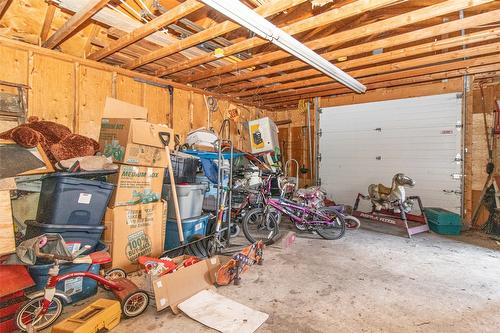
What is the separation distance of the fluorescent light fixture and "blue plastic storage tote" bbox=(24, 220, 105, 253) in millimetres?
2153

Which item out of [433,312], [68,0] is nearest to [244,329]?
[433,312]

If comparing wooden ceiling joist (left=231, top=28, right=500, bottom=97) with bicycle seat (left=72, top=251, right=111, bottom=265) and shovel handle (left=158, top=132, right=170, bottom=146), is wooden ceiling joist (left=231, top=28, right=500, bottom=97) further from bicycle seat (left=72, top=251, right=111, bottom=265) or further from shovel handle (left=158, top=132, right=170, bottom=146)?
bicycle seat (left=72, top=251, right=111, bottom=265)

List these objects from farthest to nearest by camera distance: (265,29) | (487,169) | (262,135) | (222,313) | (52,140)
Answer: (262,135) < (487,169) < (52,140) < (265,29) < (222,313)

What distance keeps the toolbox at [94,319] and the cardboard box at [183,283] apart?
0.29 metres

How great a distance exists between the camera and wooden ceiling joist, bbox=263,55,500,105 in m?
3.91

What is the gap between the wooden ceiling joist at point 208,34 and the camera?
2.40 meters

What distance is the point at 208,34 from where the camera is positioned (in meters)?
2.93

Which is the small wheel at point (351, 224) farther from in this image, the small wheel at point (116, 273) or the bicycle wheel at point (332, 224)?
the small wheel at point (116, 273)

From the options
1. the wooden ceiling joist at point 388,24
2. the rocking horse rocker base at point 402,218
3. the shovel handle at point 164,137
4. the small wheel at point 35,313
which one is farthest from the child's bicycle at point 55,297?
the rocking horse rocker base at point 402,218

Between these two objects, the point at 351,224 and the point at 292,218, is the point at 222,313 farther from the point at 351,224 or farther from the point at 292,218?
the point at 351,224

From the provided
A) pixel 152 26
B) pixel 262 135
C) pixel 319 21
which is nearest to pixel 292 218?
pixel 262 135

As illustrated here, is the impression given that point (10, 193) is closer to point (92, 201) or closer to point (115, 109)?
point (92, 201)

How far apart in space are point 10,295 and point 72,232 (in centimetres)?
60

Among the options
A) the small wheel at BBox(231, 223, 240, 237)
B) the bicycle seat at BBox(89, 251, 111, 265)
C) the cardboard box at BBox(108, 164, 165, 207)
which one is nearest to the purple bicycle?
the small wheel at BBox(231, 223, 240, 237)
